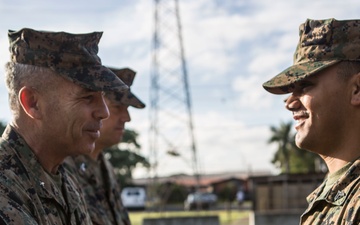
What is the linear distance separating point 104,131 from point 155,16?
938 inches

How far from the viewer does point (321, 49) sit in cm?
307

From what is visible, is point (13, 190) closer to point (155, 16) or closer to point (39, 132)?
point (39, 132)

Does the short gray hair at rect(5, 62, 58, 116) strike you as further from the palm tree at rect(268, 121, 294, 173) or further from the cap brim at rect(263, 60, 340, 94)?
the palm tree at rect(268, 121, 294, 173)

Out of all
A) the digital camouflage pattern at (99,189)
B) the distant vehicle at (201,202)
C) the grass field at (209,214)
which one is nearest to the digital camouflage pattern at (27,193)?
the digital camouflage pattern at (99,189)

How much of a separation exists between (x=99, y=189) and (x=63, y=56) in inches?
97.8

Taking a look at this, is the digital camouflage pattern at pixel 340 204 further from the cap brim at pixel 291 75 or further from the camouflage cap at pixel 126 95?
the camouflage cap at pixel 126 95

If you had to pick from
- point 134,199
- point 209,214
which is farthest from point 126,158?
point 209,214

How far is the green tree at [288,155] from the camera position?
6038 centimetres

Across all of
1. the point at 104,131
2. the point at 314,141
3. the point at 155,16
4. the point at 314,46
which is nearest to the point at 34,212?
the point at 314,141

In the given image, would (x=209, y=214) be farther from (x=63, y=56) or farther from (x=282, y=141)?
(x=282, y=141)

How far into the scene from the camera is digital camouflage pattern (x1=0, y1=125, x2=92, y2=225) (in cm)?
265

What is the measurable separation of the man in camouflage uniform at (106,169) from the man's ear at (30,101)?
1.95 meters

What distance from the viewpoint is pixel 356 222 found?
263cm

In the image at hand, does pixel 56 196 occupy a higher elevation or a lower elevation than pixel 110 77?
lower
